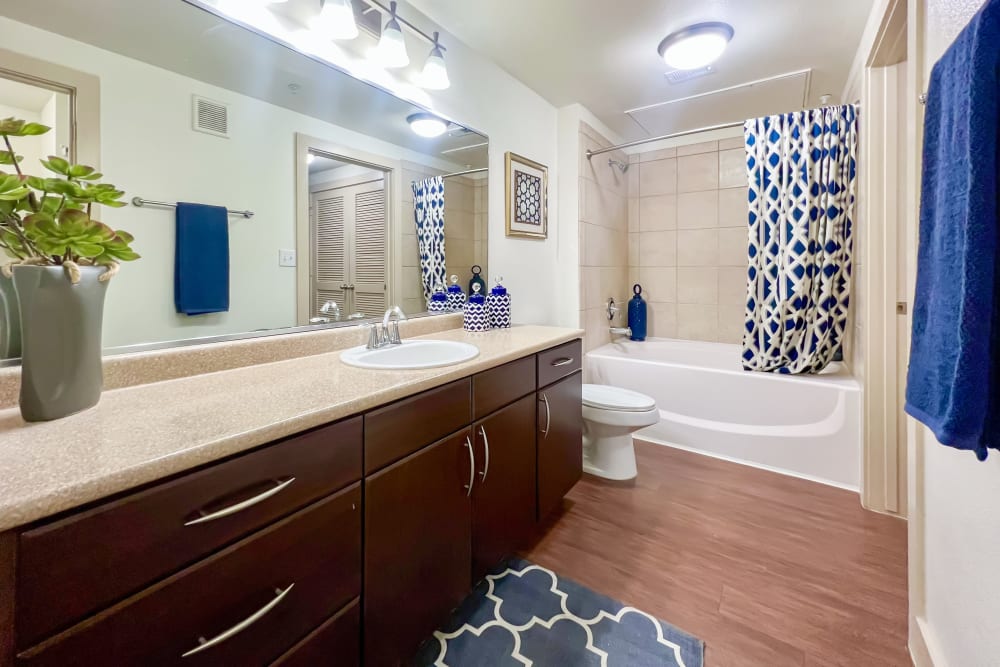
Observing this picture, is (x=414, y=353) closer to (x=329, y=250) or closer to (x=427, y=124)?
(x=329, y=250)

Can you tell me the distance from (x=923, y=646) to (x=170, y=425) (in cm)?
187

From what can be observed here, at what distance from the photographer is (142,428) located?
73 cm

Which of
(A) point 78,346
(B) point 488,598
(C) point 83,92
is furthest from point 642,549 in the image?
(C) point 83,92

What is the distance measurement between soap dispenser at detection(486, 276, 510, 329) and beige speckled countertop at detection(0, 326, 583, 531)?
0.78 meters

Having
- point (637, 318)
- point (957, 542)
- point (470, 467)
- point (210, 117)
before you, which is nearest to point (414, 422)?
point (470, 467)

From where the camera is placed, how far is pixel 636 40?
79.2 inches

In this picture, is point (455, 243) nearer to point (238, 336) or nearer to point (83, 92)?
point (238, 336)

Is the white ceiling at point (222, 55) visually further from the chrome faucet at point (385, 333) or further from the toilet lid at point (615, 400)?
the toilet lid at point (615, 400)

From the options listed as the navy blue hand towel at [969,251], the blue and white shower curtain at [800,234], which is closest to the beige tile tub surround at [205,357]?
the navy blue hand towel at [969,251]

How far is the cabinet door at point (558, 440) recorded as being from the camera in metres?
1.68

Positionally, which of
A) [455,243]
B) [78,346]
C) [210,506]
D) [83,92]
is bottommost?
[210,506]

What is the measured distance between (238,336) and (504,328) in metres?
1.16

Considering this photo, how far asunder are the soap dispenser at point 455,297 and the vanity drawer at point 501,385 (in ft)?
2.11

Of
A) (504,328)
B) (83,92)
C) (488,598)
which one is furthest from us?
(504,328)
